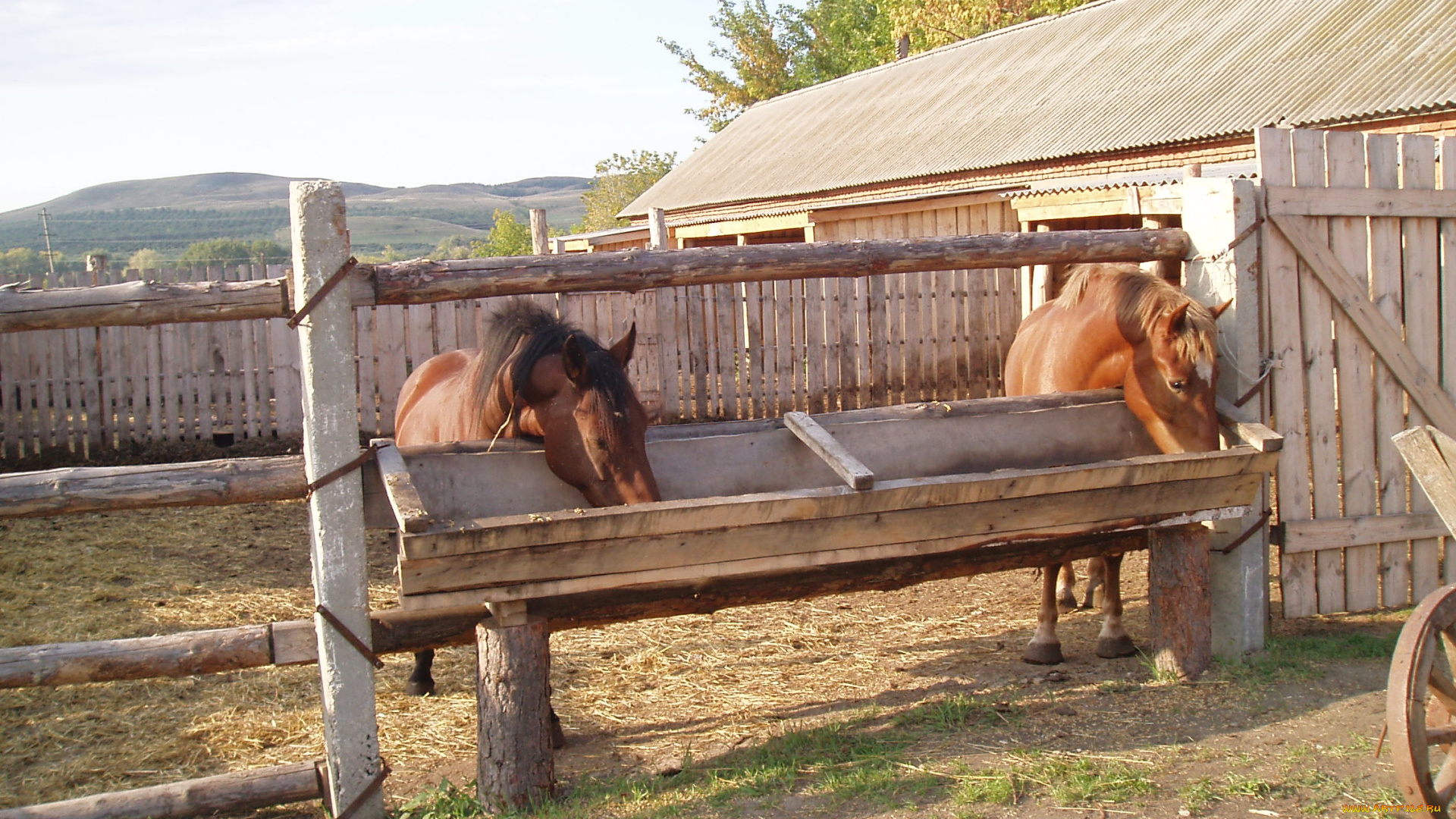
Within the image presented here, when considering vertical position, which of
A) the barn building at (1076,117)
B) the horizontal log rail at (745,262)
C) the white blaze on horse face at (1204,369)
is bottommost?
the white blaze on horse face at (1204,369)

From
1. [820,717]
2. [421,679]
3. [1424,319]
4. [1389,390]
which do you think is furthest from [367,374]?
[1424,319]

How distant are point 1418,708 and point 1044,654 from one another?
75.2 inches

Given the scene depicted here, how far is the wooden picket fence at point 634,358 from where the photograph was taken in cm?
998

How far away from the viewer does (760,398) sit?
10.9 m

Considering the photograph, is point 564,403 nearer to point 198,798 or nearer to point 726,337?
point 198,798

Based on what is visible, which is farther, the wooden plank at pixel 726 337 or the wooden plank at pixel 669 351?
the wooden plank at pixel 726 337

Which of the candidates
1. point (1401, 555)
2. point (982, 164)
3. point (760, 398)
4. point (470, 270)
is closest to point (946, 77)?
point (982, 164)

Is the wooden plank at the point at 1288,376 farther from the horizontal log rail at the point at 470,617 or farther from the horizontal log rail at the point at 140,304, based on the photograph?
the horizontal log rail at the point at 140,304

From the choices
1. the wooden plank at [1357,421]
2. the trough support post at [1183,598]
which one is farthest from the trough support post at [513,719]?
the wooden plank at [1357,421]

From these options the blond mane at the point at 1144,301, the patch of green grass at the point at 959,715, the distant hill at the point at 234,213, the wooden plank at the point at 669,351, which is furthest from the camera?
the distant hill at the point at 234,213

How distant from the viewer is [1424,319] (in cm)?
482

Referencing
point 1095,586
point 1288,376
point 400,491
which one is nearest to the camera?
point 400,491

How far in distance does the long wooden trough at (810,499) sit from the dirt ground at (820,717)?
0.63 m

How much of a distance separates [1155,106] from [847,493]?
1262 cm
